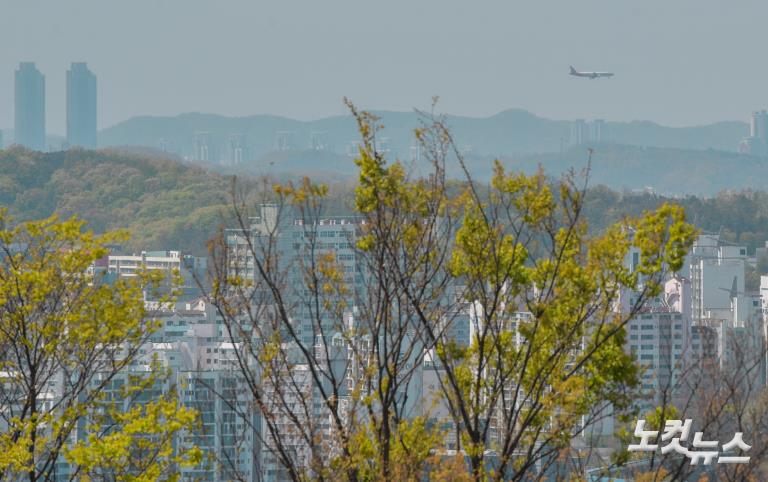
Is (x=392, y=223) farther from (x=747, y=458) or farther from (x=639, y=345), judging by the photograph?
(x=639, y=345)

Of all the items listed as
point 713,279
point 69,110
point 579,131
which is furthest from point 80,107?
point 713,279

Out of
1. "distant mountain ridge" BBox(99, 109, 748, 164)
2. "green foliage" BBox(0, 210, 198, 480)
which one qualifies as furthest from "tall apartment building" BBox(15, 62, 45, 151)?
"green foliage" BBox(0, 210, 198, 480)

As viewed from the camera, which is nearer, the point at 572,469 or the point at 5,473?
the point at 572,469

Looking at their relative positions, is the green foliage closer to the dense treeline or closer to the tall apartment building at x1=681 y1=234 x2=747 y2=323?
the tall apartment building at x1=681 y1=234 x2=747 y2=323

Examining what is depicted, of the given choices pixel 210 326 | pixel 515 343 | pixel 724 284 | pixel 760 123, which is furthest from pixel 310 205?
pixel 760 123

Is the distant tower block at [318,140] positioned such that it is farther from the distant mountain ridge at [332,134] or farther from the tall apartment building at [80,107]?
the tall apartment building at [80,107]

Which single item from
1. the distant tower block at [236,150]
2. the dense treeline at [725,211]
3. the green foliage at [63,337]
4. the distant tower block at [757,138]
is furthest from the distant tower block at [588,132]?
the green foliage at [63,337]

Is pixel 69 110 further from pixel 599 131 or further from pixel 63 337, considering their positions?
pixel 63 337
